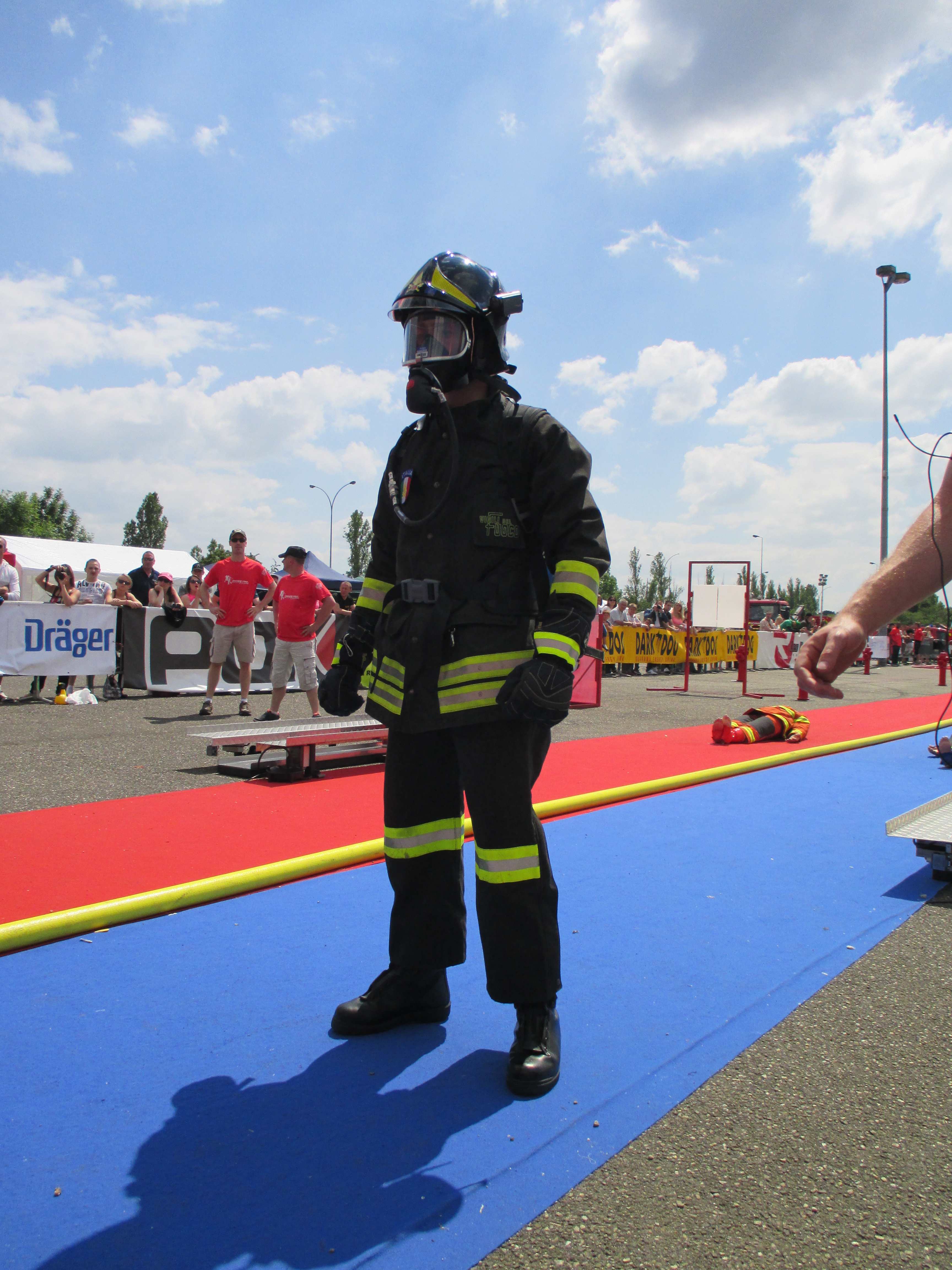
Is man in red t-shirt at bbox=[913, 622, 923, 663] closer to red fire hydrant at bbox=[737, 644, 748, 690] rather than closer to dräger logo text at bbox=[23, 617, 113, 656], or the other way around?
red fire hydrant at bbox=[737, 644, 748, 690]

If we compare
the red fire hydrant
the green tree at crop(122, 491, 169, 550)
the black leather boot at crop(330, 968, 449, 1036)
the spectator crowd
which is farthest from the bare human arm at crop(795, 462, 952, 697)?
the green tree at crop(122, 491, 169, 550)

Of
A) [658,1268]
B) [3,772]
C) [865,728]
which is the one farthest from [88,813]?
[865,728]

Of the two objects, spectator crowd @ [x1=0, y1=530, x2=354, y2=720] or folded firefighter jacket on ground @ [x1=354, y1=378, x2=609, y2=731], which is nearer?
folded firefighter jacket on ground @ [x1=354, y1=378, x2=609, y2=731]

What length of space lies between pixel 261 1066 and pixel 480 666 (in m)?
1.17

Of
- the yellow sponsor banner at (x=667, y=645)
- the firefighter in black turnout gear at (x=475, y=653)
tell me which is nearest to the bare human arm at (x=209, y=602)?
the firefighter in black turnout gear at (x=475, y=653)

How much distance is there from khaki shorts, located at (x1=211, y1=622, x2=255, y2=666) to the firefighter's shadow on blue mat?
8.14 metres

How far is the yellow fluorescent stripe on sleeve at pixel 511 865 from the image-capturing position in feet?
7.50

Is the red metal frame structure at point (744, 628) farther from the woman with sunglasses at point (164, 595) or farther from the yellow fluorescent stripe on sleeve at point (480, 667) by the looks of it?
the yellow fluorescent stripe on sleeve at point (480, 667)

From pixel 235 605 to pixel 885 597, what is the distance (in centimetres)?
909

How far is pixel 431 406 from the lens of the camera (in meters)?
2.39

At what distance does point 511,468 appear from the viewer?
2381 millimetres

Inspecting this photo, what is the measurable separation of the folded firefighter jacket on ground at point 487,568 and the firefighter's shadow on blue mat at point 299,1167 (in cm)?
91

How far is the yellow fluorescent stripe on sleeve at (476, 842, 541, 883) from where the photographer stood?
7.50 ft

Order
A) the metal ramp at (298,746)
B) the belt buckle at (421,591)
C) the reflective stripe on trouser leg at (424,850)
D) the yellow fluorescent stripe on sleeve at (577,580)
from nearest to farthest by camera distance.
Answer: the yellow fluorescent stripe on sleeve at (577,580)
the belt buckle at (421,591)
the reflective stripe on trouser leg at (424,850)
the metal ramp at (298,746)
